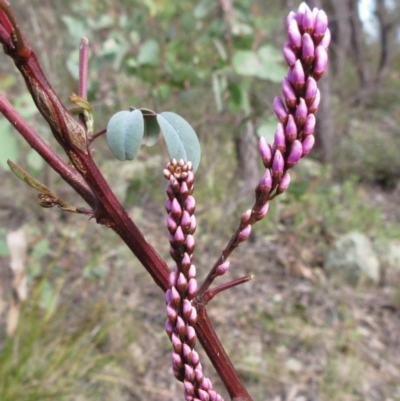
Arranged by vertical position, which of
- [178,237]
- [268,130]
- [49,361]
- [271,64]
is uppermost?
[178,237]

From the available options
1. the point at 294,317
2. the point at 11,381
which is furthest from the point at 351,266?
the point at 11,381

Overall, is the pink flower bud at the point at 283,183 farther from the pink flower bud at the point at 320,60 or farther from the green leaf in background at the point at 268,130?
the green leaf in background at the point at 268,130

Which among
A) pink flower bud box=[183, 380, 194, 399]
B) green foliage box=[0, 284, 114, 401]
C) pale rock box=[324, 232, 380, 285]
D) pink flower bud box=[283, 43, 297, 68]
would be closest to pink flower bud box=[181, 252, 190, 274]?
pink flower bud box=[183, 380, 194, 399]

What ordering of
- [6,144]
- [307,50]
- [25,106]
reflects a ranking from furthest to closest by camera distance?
[25,106]
[6,144]
[307,50]

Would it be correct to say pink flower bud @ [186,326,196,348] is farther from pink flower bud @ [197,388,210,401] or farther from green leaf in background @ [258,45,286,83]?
green leaf in background @ [258,45,286,83]

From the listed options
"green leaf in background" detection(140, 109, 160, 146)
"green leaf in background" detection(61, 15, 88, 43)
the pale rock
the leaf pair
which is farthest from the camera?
the pale rock

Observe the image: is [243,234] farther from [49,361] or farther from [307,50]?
[49,361]

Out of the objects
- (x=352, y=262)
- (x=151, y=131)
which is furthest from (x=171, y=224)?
(x=352, y=262)

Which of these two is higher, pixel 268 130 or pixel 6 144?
pixel 6 144
